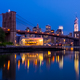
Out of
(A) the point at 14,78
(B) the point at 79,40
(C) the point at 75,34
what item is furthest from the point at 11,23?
(C) the point at 75,34

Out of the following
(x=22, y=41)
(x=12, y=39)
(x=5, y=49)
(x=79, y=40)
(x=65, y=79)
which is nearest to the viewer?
(x=65, y=79)

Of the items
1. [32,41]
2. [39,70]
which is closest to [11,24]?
[32,41]

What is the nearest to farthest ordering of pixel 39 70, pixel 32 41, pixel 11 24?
pixel 39 70
pixel 11 24
pixel 32 41

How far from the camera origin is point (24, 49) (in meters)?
34.9

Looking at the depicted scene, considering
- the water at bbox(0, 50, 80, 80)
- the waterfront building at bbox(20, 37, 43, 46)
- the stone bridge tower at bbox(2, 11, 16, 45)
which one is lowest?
the water at bbox(0, 50, 80, 80)

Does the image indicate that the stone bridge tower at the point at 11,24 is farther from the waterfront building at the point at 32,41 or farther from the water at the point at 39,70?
the water at the point at 39,70

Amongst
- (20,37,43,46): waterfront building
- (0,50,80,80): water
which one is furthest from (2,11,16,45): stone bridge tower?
(0,50,80,80): water

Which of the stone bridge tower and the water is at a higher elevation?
the stone bridge tower

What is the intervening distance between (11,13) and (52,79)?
42265mm

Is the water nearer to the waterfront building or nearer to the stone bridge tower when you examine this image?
the stone bridge tower

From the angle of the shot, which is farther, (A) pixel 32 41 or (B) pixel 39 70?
(A) pixel 32 41

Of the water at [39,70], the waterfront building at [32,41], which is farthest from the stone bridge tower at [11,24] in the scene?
the water at [39,70]

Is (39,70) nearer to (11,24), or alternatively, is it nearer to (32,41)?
(11,24)

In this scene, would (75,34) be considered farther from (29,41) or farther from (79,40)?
(29,41)
